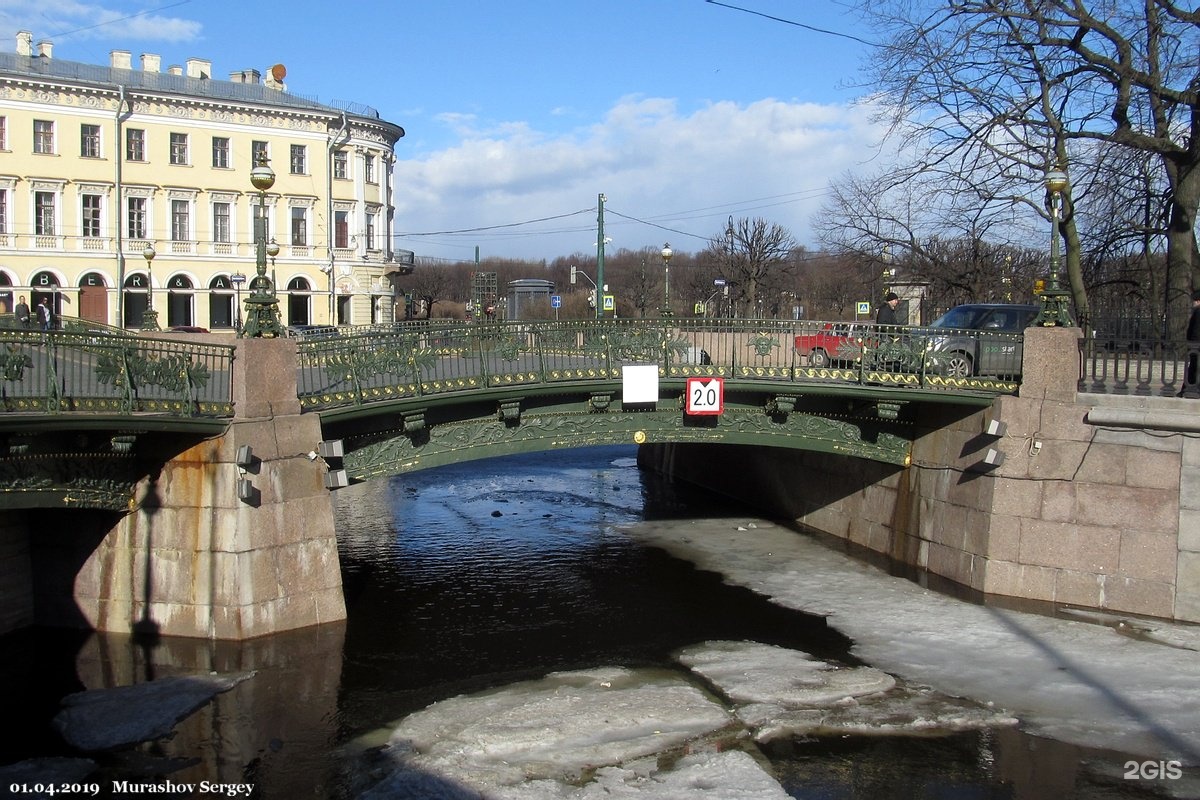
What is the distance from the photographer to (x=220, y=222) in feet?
171

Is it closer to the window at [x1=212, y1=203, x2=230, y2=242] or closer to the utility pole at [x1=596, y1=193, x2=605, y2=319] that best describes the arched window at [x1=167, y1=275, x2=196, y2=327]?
the window at [x1=212, y1=203, x2=230, y2=242]

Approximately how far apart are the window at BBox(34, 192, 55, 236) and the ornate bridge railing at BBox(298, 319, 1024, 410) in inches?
1523

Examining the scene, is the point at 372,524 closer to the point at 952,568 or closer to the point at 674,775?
the point at 952,568

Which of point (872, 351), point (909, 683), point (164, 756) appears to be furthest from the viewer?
point (872, 351)

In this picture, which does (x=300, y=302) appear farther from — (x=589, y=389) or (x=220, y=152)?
(x=589, y=389)

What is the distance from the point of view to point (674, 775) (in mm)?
9422

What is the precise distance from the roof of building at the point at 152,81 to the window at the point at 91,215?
5.08 meters

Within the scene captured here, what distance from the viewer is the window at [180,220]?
50781 mm

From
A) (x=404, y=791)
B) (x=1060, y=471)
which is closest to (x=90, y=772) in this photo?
(x=404, y=791)

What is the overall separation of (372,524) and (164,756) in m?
11.4

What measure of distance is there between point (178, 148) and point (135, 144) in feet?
6.69

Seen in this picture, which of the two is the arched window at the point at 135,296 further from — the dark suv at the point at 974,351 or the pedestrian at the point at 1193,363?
the pedestrian at the point at 1193,363

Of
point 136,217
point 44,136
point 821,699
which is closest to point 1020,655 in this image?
point 821,699

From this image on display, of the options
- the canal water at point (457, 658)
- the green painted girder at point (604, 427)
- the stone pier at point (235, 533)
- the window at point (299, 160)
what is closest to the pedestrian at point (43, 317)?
the stone pier at point (235, 533)
